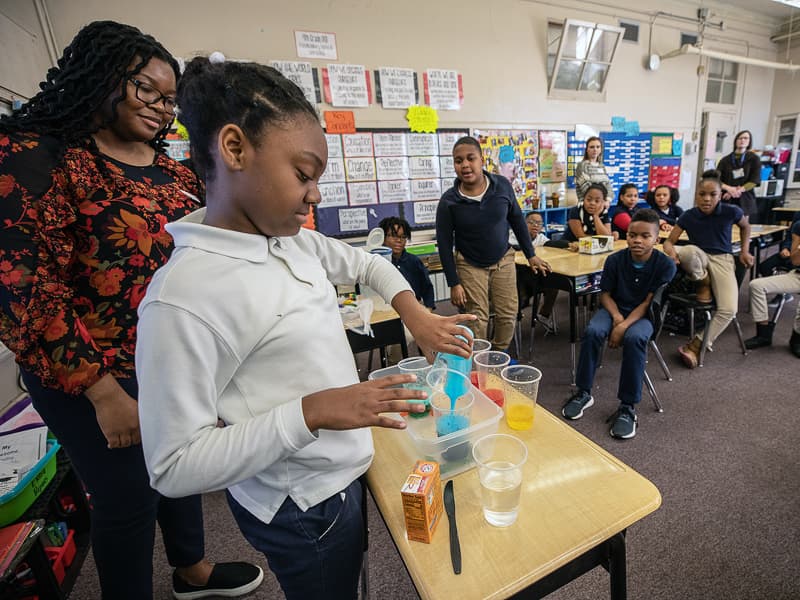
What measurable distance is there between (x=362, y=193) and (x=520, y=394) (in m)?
3.55

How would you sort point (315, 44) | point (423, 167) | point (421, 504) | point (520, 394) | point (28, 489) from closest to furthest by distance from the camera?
point (421, 504) → point (520, 394) → point (28, 489) → point (315, 44) → point (423, 167)

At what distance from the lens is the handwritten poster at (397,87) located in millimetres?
4051

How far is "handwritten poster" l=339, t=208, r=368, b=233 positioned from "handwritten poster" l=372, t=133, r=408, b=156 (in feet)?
2.16

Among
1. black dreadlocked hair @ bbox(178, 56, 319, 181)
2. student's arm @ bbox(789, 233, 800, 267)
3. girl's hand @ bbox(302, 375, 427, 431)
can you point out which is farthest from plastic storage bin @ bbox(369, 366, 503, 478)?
student's arm @ bbox(789, 233, 800, 267)

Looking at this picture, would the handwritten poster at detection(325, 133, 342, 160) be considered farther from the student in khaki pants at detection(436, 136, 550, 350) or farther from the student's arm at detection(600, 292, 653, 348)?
the student's arm at detection(600, 292, 653, 348)

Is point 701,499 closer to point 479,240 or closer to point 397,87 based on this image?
point 479,240

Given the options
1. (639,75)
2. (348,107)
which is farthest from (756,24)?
(348,107)

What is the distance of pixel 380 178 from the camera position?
14.1 ft

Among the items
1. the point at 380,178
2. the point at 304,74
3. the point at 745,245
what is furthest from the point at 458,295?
the point at 304,74

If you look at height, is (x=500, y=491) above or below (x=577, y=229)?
below

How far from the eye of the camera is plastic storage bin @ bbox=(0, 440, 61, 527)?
1265mm

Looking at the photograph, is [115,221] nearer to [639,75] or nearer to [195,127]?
[195,127]

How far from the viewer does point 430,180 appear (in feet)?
14.9

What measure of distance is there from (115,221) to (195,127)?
44 centimetres
